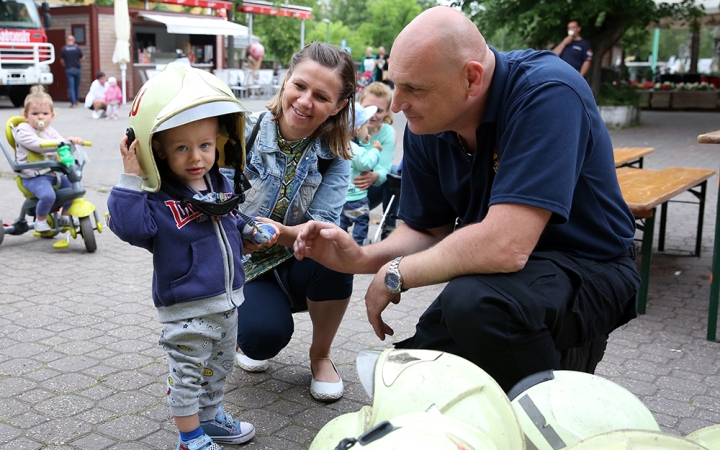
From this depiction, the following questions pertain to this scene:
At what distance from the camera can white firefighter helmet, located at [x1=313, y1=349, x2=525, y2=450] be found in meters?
1.79

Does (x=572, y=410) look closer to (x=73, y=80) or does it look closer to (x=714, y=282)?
(x=714, y=282)

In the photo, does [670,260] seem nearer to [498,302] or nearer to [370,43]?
[498,302]

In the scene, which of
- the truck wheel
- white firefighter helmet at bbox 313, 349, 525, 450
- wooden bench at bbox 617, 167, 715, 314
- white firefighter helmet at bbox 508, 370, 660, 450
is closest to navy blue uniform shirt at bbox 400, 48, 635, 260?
white firefighter helmet at bbox 508, 370, 660, 450

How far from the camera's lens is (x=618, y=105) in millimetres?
16547

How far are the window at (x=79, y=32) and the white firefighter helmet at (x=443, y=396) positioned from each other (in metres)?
25.8

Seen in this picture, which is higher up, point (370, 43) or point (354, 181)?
point (370, 43)

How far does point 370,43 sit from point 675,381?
58.0 meters

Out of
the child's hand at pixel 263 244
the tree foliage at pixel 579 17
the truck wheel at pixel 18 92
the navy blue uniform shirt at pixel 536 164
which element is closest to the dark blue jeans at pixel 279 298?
the child's hand at pixel 263 244

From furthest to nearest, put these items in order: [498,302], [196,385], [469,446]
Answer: [196,385] → [498,302] → [469,446]

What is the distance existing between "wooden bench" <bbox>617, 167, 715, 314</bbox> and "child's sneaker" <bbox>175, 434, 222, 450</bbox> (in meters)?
2.92

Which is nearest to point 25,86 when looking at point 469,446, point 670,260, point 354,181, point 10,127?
point 10,127

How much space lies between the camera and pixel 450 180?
2.86 meters

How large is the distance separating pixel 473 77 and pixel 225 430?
1640 mm

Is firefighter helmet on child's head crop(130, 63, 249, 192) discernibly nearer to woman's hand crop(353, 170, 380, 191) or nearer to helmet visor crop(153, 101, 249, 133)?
helmet visor crop(153, 101, 249, 133)
